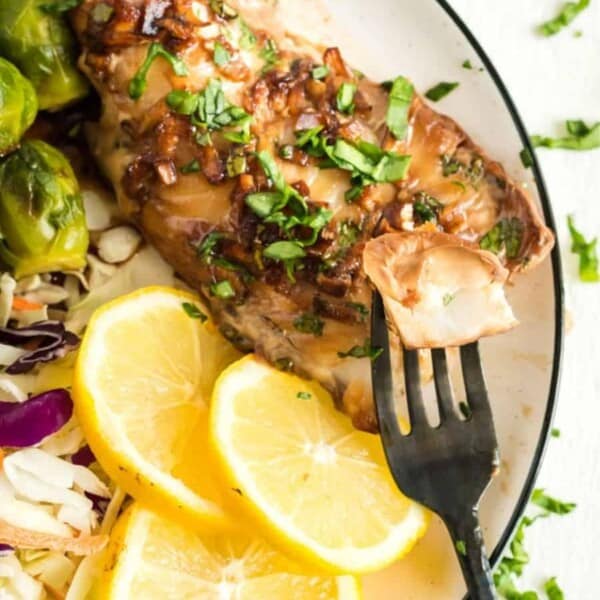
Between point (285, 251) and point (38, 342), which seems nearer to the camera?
point (285, 251)

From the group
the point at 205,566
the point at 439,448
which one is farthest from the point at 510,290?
the point at 205,566

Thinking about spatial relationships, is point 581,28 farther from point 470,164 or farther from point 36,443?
point 36,443

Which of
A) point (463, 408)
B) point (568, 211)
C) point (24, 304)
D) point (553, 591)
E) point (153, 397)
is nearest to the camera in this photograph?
point (153, 397)

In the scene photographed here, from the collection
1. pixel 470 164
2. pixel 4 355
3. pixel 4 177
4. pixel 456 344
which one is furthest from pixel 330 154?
pixel 4 355

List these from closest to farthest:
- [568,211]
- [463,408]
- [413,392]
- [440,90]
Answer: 1. [413,392]
2. [463,408]
3. [440,90]
4. [568,211]

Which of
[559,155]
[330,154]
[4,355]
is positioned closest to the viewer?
[330,154]

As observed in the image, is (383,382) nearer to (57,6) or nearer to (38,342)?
(38,342)

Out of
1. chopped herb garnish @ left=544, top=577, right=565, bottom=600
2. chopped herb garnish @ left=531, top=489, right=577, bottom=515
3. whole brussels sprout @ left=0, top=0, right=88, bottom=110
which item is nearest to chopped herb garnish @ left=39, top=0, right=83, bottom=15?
whole brussels sprout @ left=0, top=0, right=88, bottom=110
